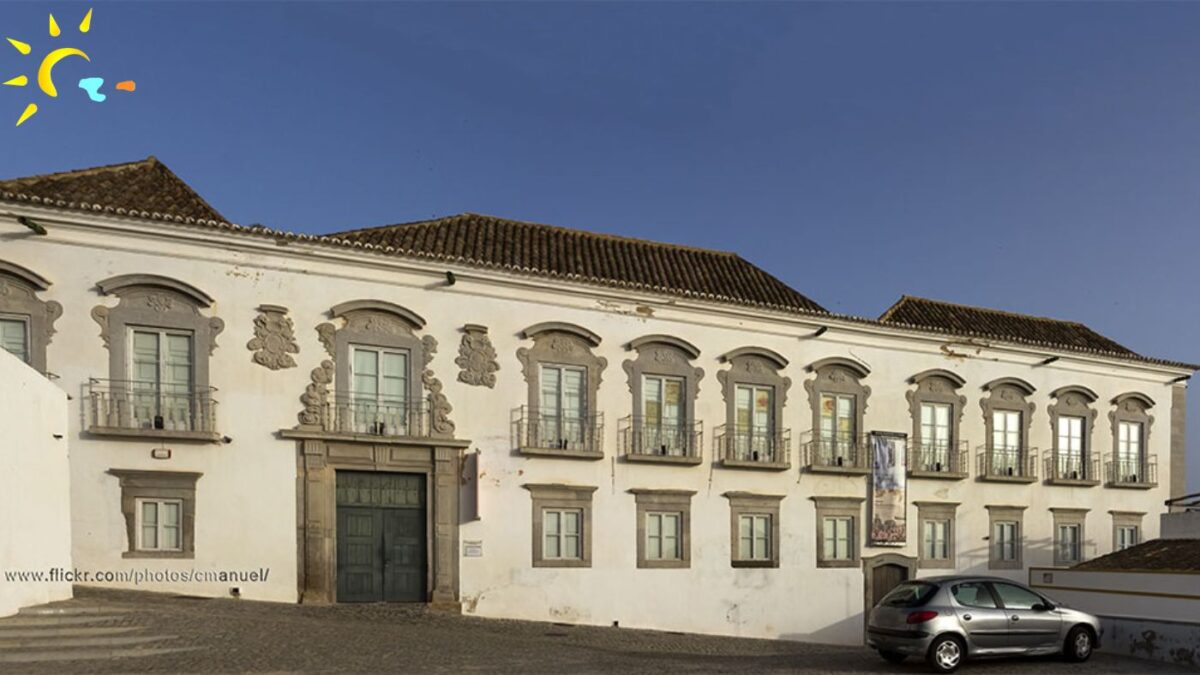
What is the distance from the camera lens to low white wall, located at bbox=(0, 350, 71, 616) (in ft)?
45.4

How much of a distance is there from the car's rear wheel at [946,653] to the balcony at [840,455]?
9747mm

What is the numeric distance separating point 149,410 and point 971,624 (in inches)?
549

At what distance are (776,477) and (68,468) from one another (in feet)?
48.5

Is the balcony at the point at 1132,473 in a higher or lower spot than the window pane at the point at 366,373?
lower

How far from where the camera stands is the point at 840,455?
82.5 ft

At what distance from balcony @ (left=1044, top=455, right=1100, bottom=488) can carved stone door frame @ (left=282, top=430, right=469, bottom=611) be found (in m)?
17.0

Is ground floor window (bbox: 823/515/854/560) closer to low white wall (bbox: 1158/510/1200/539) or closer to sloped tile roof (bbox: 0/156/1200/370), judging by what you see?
sloped tile roof (bbox: 0/156/1200/370)

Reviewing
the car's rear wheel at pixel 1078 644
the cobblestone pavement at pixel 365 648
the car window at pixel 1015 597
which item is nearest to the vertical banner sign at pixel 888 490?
the cobblestone pavement at pixel 365 648

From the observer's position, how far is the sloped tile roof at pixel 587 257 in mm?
22766

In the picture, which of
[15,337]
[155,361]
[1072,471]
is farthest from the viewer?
[1072,471]

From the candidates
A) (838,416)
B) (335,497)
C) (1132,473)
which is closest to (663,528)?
(838,416)

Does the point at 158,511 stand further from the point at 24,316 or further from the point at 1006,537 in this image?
the point at 1006,537

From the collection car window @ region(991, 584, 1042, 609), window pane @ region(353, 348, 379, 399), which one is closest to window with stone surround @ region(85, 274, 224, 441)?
window pane @ region(353, 348, 379, 399)

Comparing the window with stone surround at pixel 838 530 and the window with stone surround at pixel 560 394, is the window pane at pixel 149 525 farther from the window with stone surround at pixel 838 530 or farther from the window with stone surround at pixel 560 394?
the window with stone surround at pixel 838 530
